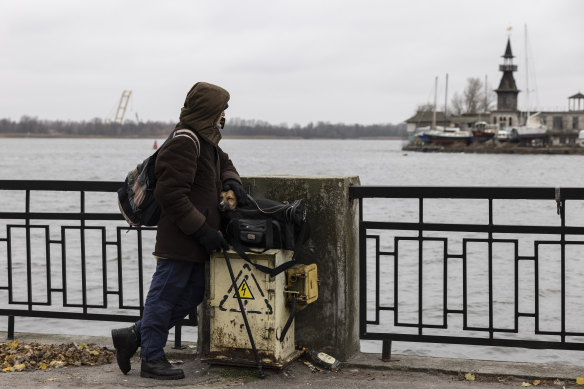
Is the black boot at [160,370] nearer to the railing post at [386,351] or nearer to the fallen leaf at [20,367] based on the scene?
the fallen leaf at [20,367]

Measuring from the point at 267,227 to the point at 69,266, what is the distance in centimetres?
1474

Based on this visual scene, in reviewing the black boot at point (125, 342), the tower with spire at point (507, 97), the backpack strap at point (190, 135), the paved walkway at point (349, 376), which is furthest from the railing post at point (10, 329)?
the tower with spire at point (507, 97)

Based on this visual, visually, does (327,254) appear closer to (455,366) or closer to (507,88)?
(455,366)

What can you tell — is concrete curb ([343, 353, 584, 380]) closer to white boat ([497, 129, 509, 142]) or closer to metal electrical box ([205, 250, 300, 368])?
metal electrical box ([205, 250, 300, 368])

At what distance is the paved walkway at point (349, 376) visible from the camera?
15.6 ft

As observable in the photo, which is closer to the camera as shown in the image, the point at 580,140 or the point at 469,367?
the point at 469,367

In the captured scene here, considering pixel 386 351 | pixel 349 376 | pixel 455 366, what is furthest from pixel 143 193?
pixel 455 366

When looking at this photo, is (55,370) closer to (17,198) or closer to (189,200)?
(189,200)

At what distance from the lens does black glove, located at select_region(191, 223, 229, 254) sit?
4.53 meters

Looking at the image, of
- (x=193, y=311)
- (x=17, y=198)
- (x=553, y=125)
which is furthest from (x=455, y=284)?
(x=553, y=125)

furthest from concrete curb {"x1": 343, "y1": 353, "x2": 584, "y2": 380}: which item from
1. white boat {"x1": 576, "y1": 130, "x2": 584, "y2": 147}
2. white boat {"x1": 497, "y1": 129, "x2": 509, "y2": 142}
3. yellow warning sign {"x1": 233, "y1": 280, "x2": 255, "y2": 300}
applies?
white boat {"x1": 497, "y1": 129, "x2": 509, "y2": 142}

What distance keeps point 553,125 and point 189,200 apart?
163 metres

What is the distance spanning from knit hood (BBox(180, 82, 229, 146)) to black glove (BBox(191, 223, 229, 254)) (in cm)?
56

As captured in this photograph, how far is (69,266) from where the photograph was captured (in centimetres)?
1831
